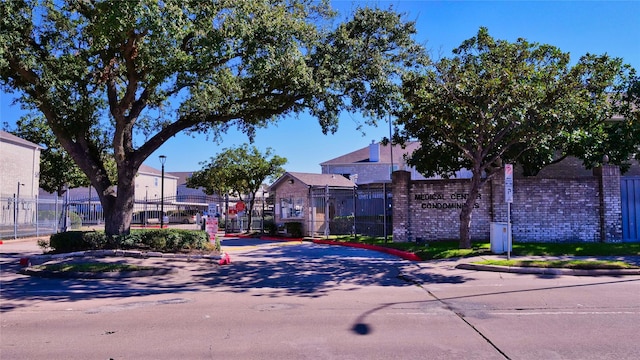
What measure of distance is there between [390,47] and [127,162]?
9.75 m

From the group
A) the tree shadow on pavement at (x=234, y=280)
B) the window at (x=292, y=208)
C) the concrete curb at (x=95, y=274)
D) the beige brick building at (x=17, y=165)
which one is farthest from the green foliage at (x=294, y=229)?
the beige brick building at (x=17, y=165)

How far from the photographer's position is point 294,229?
27812 mm

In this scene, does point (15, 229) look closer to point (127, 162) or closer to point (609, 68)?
point (127, 162)

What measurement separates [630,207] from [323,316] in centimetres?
1678

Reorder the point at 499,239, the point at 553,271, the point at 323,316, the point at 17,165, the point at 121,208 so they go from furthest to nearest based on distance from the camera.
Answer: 1. the point at 17,165
2. the point at 121,208
3. the point at 499,239
4. the point at 553,271
5. the point at 323,316

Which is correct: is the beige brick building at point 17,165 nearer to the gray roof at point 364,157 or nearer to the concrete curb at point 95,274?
the concrete curb at point 95,274

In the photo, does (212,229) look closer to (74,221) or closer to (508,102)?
(508,102)

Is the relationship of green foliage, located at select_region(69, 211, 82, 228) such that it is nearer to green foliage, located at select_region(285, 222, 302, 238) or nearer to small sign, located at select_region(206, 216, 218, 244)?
green foliage, located at select_region(285, 222, 302, 238)

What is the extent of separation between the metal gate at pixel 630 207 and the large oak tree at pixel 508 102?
1449mm

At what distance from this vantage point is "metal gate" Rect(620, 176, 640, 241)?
18922 mm

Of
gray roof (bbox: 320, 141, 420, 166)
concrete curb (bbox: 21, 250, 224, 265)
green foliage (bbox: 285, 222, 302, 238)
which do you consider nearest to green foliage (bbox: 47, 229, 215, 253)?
concrete curb (bbox: 21, 250, 224, 265)

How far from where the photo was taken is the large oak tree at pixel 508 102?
14812mm

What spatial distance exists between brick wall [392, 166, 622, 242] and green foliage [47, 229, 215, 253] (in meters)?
9.79

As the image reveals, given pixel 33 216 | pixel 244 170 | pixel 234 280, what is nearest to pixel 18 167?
pixel 33 216
